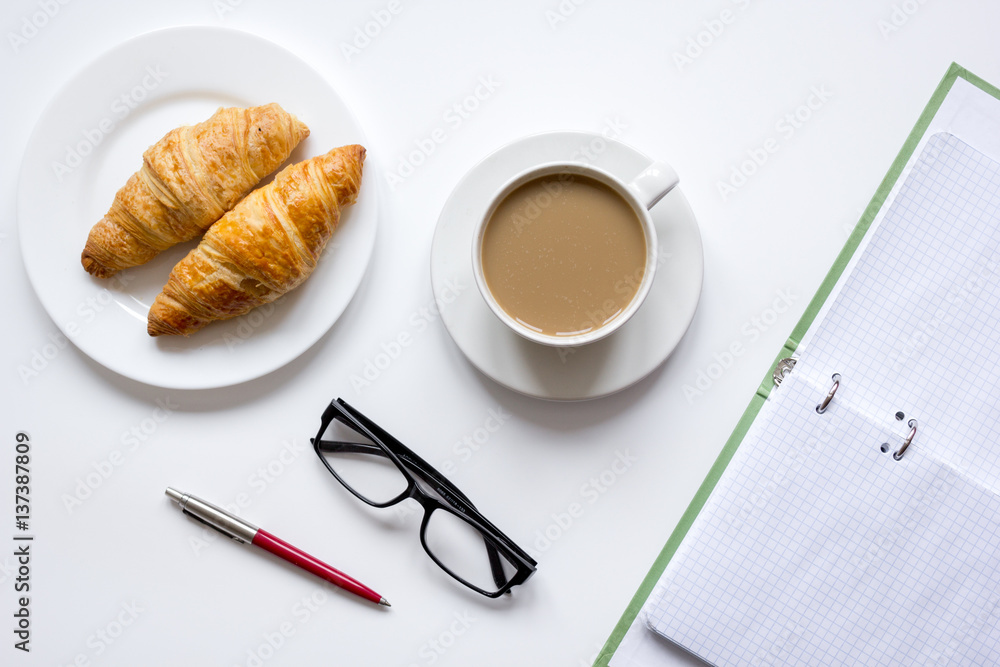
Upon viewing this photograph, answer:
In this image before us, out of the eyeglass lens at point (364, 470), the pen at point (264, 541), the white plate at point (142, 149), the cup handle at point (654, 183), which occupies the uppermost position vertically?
the cup handle at point (654, 183)

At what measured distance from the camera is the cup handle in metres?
0.93

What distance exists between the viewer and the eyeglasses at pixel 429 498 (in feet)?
3.58

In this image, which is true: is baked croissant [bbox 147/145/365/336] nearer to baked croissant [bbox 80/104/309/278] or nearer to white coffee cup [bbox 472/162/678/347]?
baked croissant [bbox 80/104/309/278]

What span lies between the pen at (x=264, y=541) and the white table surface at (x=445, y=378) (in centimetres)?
3

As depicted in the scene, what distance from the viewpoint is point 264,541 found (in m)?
1.12

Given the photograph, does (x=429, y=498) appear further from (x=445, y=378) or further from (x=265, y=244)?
(x=265, y=244)

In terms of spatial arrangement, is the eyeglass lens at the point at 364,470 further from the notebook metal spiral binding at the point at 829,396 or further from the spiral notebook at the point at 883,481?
the notebook metal spiral binding at the point at 829,396

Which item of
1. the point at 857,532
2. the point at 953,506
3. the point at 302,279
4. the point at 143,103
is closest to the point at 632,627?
the point at 857,532

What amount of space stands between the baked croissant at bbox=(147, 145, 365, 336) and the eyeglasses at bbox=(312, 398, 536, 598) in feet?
0.83

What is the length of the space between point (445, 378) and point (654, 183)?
51 centimetres

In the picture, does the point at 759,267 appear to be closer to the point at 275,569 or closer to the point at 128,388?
the point at 275,569

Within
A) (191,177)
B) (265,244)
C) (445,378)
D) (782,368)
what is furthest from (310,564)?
(782,368)

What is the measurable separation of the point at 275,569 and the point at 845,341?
45.2 inches

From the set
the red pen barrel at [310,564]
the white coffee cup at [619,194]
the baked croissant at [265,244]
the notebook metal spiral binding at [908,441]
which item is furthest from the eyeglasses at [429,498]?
the notebook metal spiral binding at [908,441]
